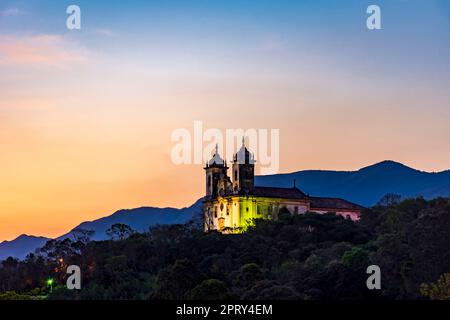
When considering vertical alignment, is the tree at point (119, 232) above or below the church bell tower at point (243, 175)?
below

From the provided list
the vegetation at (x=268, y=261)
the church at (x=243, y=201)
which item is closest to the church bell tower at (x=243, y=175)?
the church at (x=243, y=201)

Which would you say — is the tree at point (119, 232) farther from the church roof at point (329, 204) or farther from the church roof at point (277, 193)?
the church roof at point (329, 204)

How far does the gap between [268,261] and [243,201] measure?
1568 inches

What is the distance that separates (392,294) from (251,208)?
65824 mm

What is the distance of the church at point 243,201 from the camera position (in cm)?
12800

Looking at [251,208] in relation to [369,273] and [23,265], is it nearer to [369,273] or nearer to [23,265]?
[23,265]

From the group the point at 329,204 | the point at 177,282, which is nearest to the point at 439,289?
the point at 177,282

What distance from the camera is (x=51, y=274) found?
335 ft

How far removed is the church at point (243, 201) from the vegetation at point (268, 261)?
213 inches

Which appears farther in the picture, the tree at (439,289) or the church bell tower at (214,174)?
the church bell tower at (214,174)

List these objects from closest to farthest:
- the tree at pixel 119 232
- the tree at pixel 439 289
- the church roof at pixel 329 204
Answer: the tree at pixel 439 289, the tree at pixel 119 232, the church roof at pixel 329 204

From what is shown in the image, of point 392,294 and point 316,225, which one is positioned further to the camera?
point 316,225
